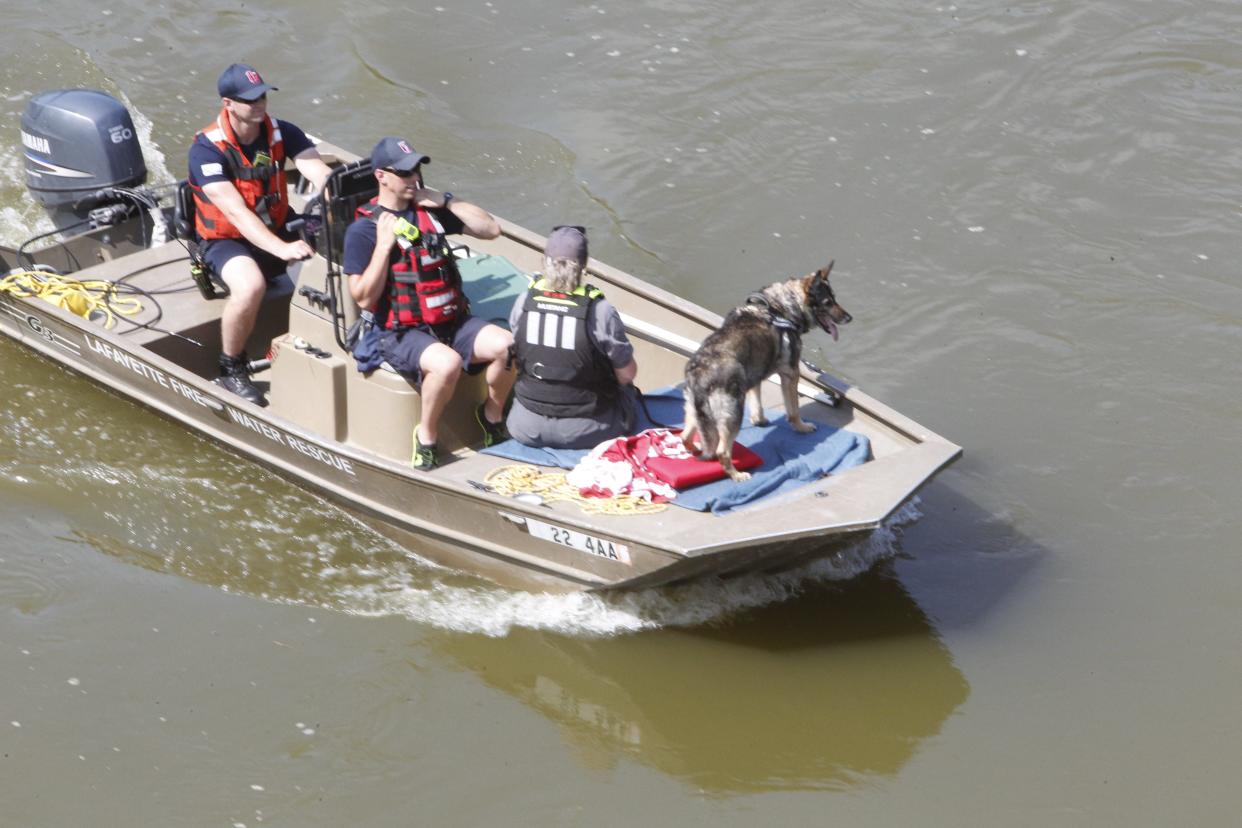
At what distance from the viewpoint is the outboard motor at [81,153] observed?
8797 millimetres

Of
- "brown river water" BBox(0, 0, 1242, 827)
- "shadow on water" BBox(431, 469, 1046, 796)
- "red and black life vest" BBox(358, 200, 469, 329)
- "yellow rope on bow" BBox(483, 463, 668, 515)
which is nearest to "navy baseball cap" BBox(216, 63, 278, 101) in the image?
"red and black life vest" BBox(358, 200, 469, 329)

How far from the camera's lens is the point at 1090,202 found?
10.5 m

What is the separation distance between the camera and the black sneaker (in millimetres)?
7676

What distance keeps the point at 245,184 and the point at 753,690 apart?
12.4ft

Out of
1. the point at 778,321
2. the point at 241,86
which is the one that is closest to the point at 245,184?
the point at 241,86

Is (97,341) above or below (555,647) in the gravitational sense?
above

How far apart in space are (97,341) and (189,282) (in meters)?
0.73

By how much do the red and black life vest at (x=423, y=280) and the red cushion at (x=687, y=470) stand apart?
1.29 meters

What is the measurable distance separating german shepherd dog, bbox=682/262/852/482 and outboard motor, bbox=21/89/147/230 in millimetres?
4381

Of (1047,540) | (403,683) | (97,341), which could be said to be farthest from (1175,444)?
(97,341)

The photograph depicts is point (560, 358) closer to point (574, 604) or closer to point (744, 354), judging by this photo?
point (744, 354)

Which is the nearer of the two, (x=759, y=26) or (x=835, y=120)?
(x=835, y=120)

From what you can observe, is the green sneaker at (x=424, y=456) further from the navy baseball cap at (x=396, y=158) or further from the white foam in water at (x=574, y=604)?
the navy baseball cap at (x=396, y=158)

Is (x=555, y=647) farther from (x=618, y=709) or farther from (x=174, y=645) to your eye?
(x=174, y=645)
